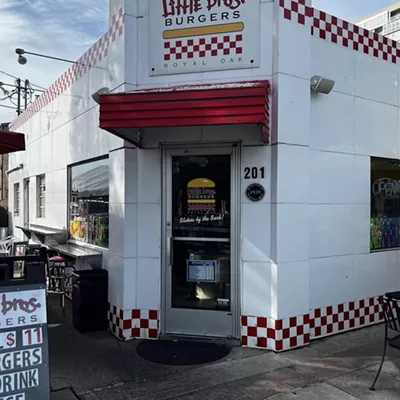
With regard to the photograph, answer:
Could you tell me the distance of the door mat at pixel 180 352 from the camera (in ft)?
13.1

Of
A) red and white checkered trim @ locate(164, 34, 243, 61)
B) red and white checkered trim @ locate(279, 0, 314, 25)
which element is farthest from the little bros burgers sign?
red and white checkered trim @ locate(279, 0, 314, 25)

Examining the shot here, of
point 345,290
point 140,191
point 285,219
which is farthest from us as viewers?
point 345,290

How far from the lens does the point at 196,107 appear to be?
3.55 meters

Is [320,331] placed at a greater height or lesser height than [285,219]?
lesser

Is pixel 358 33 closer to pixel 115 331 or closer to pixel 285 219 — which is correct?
pixel 285 219

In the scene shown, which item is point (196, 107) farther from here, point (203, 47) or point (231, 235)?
point (231, 235)

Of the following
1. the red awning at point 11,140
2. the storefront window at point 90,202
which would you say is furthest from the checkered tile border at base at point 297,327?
the red awning at point 11,140

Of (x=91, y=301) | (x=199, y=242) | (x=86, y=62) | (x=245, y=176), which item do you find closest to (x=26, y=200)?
(x=86, y=62)

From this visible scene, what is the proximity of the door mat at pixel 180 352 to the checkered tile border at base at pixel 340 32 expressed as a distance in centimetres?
360

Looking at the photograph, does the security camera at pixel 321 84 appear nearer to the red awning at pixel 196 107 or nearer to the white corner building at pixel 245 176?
the white corner building at pixel 245 176

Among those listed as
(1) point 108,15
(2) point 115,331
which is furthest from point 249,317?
(1) point 108,15

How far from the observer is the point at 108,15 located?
5.02m

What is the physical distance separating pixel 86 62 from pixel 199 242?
3251 millimetres

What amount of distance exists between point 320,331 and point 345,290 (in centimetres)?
63
